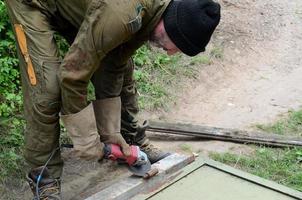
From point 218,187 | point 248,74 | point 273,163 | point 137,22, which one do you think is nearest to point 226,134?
point 273,163

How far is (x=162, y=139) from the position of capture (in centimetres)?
435

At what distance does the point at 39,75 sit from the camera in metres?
2.85

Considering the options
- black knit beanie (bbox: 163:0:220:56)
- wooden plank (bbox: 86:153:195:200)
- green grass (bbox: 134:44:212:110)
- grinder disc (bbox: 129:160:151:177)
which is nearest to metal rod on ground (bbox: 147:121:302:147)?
green grass (bbox: 134:44:212:110)

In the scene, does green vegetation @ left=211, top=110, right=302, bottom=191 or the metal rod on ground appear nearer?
green vegetation @ left=211, top=110, right=302, bottom=191

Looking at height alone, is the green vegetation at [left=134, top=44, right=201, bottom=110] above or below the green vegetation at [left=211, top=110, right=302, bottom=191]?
above

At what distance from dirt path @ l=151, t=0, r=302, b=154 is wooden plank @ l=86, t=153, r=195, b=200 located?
2.30ft

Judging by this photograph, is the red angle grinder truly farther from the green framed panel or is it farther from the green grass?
the green grass

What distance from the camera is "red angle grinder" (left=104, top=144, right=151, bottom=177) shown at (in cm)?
299

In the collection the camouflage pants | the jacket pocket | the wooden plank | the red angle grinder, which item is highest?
the jacket pocket

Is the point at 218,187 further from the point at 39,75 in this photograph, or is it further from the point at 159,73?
the point at 159,73

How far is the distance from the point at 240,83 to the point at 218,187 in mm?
2346

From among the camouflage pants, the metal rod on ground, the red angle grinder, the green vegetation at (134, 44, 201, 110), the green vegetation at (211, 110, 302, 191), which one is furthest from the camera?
the green vegetation at (134, 44, 201, 110)

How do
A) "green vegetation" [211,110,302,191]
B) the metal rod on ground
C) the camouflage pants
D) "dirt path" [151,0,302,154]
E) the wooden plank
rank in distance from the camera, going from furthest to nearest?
"dirt path" [151,0,302,154]
the metal rod on ground
"green vegetation" [211,110,302,191]
the wooden plank
the camouflage pants

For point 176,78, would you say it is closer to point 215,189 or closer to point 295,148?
point 295,148
